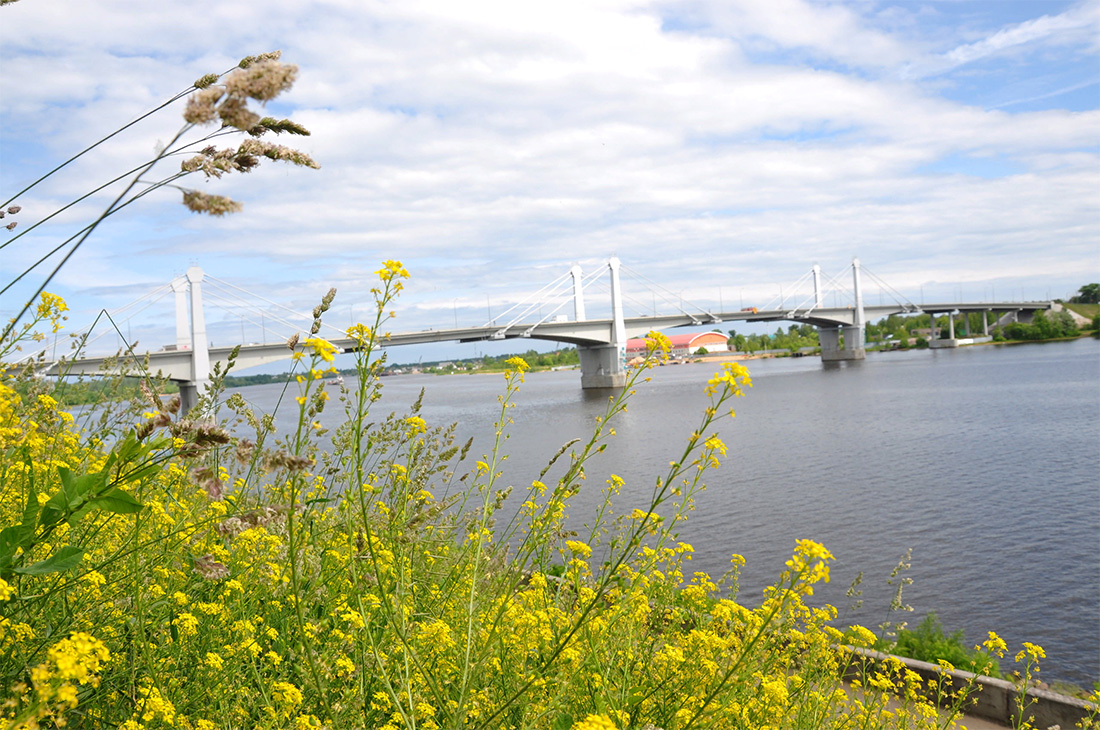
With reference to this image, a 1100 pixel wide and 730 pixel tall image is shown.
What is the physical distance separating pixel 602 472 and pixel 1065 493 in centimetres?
1099

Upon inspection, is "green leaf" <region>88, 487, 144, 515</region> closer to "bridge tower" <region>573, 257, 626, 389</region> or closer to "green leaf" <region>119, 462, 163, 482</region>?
"green leaf" <region>119, 462, 163, 482</region>

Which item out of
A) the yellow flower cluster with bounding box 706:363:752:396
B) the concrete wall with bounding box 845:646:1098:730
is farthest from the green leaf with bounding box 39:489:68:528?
the concrete wall with bounding box 845:646:1098:730

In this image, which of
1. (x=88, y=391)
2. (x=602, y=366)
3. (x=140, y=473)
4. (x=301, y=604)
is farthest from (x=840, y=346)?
(x=140, y=473)

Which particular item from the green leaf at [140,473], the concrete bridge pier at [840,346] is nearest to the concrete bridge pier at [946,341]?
the concrete bridge pier at [840,346]

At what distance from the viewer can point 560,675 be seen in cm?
217

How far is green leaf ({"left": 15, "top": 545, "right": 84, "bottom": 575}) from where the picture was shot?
56.9 inches

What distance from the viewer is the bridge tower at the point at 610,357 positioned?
55.4 metres

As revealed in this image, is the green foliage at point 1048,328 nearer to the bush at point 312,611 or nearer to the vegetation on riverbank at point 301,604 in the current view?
the vegetation on riverbank at point 301,604

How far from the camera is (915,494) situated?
1766 cm

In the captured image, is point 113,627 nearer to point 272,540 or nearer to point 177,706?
point 177,706

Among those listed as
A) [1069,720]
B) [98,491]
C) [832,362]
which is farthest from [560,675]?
[832,362]

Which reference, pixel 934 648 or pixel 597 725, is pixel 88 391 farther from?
pixel 934 648

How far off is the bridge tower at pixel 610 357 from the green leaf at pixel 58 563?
52923mm

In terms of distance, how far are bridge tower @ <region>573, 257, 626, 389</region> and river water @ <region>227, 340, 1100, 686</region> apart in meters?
16.0
